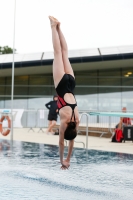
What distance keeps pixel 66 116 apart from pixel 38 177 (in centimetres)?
131

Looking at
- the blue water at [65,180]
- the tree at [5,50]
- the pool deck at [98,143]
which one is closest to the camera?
the blue water at [65,180]

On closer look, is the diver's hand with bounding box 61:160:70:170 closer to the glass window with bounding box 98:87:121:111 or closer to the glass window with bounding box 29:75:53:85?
the glass window with bounding box 98:87:121:111

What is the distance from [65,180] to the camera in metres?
5.51

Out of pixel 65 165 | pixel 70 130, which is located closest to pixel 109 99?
pixel 65 165

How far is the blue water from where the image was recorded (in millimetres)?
4395

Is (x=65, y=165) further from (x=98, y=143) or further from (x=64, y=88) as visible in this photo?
(x=98, y=143)

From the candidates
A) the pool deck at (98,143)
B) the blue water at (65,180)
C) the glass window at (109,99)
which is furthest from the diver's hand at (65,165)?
the glass window at (109,99)

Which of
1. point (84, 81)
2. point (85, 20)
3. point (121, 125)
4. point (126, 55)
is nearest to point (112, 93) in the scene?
point (84, 81)

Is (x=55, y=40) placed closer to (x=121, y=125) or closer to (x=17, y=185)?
(x=17, y=185)

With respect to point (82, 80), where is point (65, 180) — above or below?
below

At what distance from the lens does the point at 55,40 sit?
18.0 feet

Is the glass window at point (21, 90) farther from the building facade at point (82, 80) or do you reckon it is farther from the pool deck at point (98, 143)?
the pool deck at point (98, 143)

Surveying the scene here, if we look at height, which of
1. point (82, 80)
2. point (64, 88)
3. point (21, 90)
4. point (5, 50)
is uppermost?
point (5, 50)

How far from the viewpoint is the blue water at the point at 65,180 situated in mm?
4395
